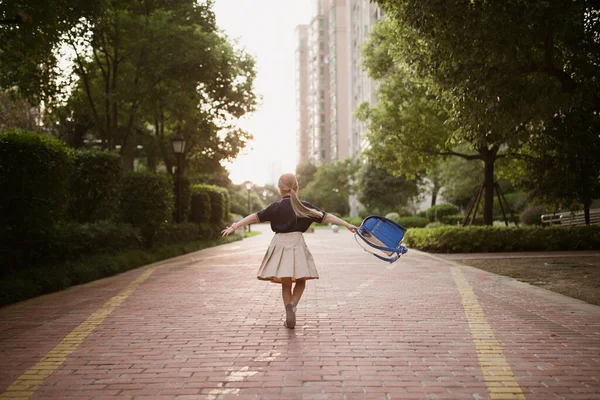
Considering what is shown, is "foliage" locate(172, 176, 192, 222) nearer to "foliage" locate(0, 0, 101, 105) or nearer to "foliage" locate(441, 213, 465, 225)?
"foliage" locate(0, 0, 101, 105)

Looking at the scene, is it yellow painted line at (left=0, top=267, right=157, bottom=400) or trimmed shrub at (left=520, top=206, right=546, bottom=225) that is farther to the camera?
trimmed shrub at (left=520, top=206, right=546, bottom=225)

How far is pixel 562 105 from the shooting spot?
1078 cm

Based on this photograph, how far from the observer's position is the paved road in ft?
13.6

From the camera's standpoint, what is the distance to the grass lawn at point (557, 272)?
29.1 ft

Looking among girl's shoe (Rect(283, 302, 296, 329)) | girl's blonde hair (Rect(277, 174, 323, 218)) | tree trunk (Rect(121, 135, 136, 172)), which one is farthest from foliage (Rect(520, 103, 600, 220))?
tree trunk (Rect(121, 135, 136, 172))

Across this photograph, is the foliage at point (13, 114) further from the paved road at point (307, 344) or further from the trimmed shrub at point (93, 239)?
the paved road at point (307, 344)

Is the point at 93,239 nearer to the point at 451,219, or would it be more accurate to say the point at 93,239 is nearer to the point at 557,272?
the point at 557,272

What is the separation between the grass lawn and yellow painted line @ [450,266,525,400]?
2.09 metres

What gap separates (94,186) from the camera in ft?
46.4

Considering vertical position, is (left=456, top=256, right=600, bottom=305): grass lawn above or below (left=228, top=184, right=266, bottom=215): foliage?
below

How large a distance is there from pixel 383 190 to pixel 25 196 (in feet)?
147

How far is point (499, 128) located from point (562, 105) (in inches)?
48.1

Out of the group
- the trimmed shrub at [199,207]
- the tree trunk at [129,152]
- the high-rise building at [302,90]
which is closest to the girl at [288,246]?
the trimmed shrub at [199,207]

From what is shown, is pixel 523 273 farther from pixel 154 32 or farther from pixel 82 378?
pixel 154 32
